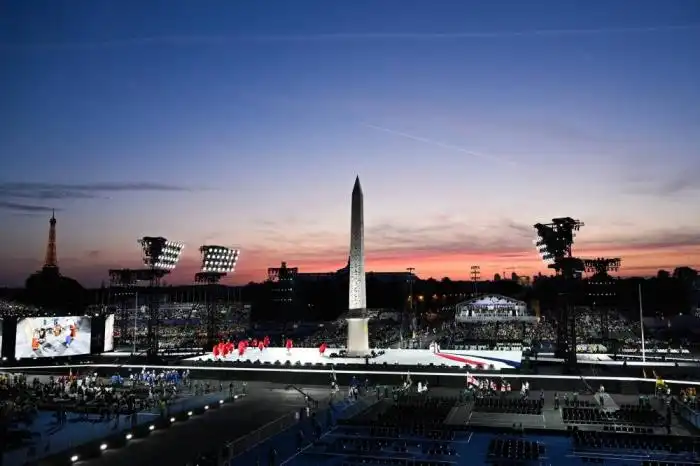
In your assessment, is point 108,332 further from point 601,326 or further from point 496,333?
point 601,326

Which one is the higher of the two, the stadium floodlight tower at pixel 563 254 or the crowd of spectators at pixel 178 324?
the stadium floodlight tower at pixel 563 254

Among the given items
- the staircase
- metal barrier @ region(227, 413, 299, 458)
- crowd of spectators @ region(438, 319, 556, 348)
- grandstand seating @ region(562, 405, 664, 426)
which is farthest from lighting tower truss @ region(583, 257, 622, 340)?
metal barrier @ region(227, 413, 299, 458)

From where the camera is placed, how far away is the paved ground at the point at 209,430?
66.2 ft

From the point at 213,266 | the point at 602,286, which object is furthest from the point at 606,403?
the point at 602,286

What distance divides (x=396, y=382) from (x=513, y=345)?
2027 cm

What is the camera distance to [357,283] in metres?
42.8

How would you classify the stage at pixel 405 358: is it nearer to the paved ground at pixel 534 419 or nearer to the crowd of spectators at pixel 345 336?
the paved ground at pixel 534 419

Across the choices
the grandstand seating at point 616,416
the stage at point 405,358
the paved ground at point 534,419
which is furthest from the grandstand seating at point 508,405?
the stage at point 405,358

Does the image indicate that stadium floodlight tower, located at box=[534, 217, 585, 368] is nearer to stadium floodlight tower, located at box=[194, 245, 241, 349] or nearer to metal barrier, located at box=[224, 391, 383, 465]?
metal barrier, located at box=[224, 391, 383, 465]

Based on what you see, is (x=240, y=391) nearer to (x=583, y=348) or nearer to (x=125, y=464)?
(x=125, y=464)

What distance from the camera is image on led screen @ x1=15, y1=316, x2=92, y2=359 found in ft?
145

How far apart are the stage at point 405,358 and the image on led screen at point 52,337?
10.7 m

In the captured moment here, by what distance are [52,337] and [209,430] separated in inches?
1090

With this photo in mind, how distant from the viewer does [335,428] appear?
79.4 feet
